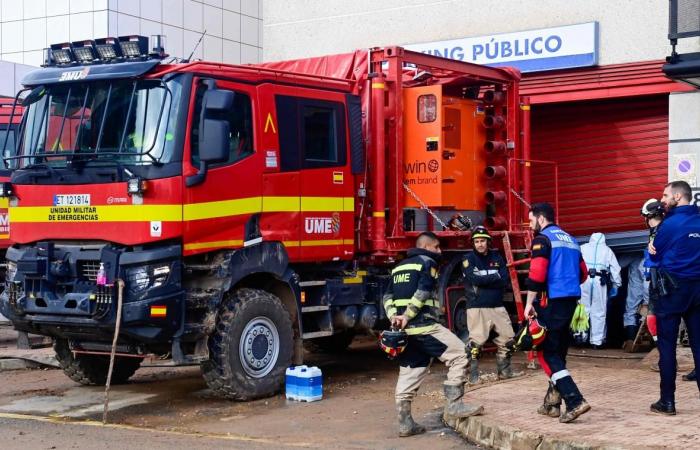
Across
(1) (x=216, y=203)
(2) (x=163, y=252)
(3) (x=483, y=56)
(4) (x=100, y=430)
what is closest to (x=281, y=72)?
(1) (x=216, y=203)

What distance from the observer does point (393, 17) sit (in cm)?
1684

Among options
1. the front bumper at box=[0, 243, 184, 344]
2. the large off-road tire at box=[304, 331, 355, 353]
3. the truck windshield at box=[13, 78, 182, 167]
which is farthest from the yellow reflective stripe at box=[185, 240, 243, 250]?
the large off-road tire at box=[304, 331, 355, 353]

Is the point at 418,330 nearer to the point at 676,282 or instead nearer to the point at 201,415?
the point at 676,282

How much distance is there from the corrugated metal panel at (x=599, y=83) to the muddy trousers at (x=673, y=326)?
5.92m

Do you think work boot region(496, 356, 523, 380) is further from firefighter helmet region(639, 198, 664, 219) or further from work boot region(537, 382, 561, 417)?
work boot region(537, 382, 561, 417)

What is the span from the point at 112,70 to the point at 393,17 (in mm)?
7609

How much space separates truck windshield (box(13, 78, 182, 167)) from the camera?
9.80m

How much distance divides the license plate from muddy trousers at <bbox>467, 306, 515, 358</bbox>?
13.7 ft

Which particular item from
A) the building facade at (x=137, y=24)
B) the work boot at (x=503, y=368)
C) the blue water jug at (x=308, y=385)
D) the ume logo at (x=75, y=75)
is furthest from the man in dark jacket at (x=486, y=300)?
the building facade at (x=137, y=24)

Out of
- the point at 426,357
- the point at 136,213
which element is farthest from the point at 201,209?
the point at 426,357

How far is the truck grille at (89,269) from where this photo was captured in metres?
9.82

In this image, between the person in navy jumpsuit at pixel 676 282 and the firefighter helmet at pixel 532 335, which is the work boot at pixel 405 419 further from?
the person in navy jumpsuit at pixel 676 282

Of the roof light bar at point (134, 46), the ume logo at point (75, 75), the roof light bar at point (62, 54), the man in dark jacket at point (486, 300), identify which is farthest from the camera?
the man in dark jacket at point (486, 300)

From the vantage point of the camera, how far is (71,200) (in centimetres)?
1009
